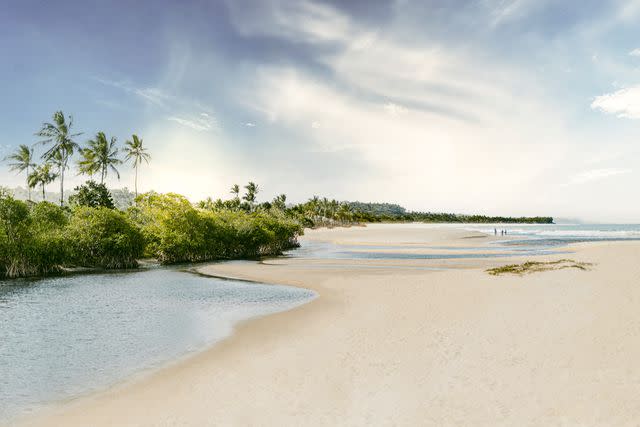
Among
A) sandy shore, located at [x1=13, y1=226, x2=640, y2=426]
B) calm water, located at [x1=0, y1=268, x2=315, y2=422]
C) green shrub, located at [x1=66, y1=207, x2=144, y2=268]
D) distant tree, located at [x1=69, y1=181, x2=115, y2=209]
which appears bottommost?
calm water, located at [x1=0, y1=268, x2=315, y2=422]

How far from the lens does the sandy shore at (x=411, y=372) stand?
29.4 feet

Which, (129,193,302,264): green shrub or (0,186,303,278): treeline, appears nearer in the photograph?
(0,186,303,278): treeline

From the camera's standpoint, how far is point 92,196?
75000mm

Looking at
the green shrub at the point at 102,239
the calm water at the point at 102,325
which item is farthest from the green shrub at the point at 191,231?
the calm water at the point at 102,325

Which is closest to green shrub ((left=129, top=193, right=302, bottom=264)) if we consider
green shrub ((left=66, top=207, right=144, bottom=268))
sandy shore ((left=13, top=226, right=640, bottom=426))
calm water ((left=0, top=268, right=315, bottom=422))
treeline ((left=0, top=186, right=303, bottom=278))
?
treeline ((left=0, top=186, right=303, bottom=278))

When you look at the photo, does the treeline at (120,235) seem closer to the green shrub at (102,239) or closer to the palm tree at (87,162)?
the green shrub at (102,239)

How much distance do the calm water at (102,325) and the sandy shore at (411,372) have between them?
158 cm

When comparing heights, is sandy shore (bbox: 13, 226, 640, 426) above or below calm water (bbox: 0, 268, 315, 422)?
above

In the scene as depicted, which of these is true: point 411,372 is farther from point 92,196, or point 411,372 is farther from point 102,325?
point 92,196

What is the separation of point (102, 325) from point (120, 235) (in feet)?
98.9

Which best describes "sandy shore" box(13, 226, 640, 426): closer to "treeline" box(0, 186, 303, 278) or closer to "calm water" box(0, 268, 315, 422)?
"calm water" box(0, 268, 315, 422)

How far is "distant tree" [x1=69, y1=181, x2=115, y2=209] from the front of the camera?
7400cm

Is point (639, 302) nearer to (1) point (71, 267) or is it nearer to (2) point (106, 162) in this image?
(1) point (71, 267)

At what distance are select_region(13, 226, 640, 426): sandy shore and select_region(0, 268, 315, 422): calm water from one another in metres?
1.58
